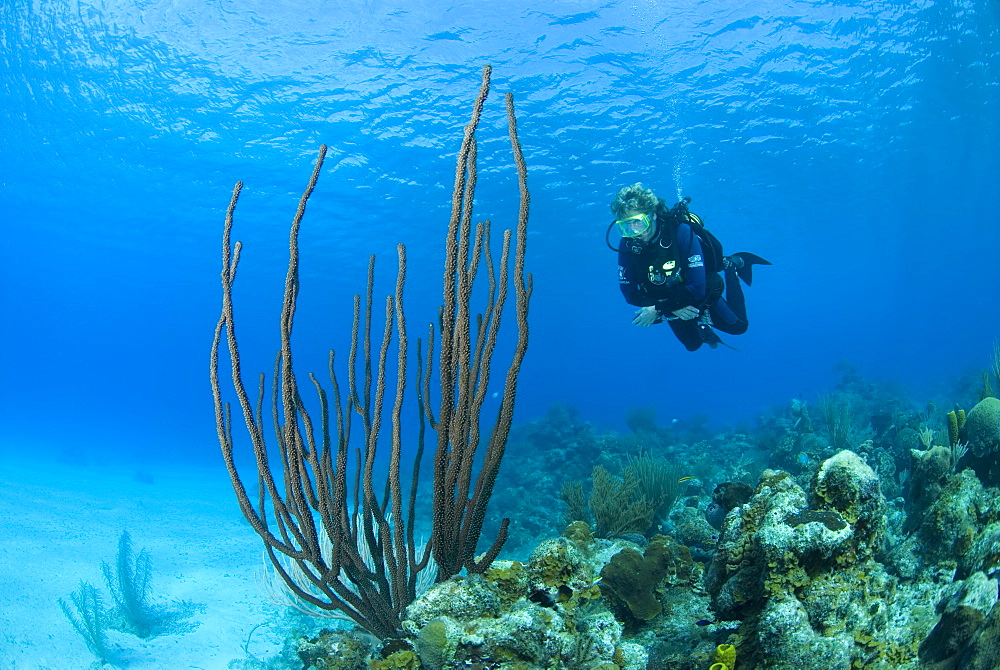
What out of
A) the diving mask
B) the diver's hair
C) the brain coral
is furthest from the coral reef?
the diver's hair

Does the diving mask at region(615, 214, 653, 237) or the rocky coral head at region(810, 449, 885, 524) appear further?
the diving mask at region(615, 214, 653, 237)

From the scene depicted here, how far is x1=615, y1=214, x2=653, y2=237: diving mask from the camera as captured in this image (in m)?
6.16

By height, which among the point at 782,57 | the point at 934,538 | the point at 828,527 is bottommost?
the point at 934,538

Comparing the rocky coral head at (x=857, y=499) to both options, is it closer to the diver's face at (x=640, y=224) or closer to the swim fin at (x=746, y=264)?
the diver's face at (x=640, y=224)

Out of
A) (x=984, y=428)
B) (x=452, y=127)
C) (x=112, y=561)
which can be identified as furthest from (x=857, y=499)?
(x=452, y=127)

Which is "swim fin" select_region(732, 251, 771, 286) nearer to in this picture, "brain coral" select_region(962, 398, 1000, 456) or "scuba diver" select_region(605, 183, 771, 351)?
"scuba diver" select_region(605, 183, 771, 351)

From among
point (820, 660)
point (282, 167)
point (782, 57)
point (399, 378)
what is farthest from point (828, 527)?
point (282, 167)

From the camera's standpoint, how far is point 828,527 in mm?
2018

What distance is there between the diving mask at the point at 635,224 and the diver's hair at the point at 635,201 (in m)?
0.08

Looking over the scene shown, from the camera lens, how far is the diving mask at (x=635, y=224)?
6.16 meters

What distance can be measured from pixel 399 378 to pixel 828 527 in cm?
221

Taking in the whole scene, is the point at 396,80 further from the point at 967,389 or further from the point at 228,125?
the point at 967,389

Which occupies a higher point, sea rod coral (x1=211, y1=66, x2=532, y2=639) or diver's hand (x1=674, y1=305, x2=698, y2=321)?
diver's hand (x1=674, y1=305, x2=698, y2=321)

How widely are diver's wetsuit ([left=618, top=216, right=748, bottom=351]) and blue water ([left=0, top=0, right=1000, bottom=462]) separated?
403 inches
